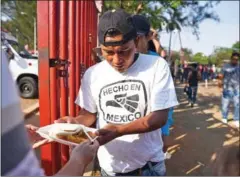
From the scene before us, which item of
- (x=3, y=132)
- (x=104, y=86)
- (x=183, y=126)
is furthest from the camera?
(x=183, y=126)

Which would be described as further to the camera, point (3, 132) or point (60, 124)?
point (60, 124)

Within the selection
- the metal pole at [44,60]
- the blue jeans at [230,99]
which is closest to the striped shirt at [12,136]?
the metal pole at [44,60]

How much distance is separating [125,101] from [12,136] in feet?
3.94

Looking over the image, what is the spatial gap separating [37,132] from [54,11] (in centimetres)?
112

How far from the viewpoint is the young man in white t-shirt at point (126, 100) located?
1.77 metres

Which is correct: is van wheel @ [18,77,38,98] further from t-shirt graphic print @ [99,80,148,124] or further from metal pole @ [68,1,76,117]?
t-shirt graphic print @ [99,80,148,124]

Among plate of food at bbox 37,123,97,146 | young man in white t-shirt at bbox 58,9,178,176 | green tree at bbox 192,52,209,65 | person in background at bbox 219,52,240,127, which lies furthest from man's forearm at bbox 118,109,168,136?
green tree at bbox 192,52,209,65

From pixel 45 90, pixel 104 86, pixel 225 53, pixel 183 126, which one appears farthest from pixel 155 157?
pixel 225 53

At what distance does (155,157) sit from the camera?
1.95 m

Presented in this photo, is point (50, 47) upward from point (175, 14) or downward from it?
downward

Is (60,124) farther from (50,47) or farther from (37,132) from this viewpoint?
(50,47)

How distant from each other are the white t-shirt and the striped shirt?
1154 millimetres

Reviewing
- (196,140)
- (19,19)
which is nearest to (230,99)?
(196,140)

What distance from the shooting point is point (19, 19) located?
1070 inches
